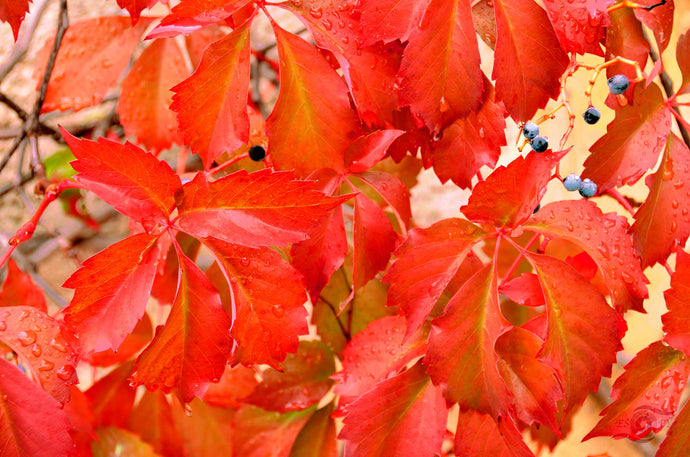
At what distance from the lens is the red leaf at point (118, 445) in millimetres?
748

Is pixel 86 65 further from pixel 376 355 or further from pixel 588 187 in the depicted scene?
pixel 588 187

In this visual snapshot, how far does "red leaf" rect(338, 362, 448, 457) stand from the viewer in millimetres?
552

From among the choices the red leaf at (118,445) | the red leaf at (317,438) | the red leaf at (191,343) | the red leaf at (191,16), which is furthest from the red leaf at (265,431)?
the red leaf at (191,16)

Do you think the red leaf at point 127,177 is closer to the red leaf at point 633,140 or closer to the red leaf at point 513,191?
the red leaf at point 513,191

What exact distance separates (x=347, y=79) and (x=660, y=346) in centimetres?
40

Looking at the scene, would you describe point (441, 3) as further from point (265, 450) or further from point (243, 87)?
point (265, 450)

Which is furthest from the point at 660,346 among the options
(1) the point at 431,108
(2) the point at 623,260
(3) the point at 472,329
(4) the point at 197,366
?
(4) the point at 197,366

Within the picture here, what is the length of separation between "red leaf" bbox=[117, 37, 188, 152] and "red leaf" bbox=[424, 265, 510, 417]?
41 centimetres

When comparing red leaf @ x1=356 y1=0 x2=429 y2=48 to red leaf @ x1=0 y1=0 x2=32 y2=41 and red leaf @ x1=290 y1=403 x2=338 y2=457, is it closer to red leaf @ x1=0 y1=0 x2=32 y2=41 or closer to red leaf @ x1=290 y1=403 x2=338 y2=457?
red leaf @ x1=0 y1=0 x2=32 y2=41

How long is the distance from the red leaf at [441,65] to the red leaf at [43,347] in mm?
361

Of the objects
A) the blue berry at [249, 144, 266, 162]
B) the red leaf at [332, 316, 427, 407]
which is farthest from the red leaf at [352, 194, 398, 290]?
the blue berry at [249, 144, 266, 162]

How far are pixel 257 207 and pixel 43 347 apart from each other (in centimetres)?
23

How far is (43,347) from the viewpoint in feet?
1.71

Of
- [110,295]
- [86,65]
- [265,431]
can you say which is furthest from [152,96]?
[265,431]
